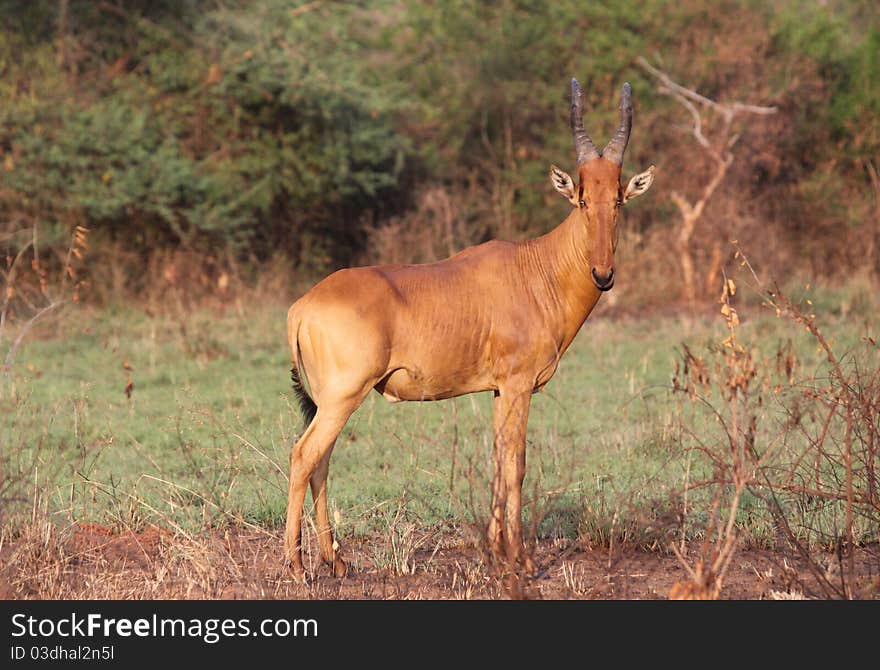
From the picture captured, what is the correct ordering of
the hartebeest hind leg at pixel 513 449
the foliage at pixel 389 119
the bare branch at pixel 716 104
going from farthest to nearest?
the foliage at pixel 389 119 < the bare branch at pixel 716 104 < the hartebeest hind leg at pixel 513 449

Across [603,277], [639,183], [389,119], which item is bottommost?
[603,277]

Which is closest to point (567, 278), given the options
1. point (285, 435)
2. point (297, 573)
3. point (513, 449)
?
point (513, 449)

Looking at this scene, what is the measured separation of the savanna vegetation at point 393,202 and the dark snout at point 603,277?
6.37ft

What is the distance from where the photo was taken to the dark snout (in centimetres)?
638

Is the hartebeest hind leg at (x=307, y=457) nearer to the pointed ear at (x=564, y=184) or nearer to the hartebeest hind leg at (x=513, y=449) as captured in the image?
the hartebeest hind leg at (x=513, y=449)

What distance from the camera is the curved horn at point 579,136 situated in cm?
668

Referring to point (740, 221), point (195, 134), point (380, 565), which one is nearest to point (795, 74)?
point (740, 221)

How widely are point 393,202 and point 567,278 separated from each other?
15665mm

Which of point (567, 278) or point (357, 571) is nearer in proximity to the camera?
point (357, 571)

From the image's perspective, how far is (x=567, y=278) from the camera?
686 centimetres

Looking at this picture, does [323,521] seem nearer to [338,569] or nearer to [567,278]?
[338,569]

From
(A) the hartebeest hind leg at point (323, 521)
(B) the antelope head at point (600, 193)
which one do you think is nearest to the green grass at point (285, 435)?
(A) the hartebeest hind leg at point (323, 521)

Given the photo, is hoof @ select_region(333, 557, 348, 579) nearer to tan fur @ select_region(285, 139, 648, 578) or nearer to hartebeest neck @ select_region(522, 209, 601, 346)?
tan fur @ select_region(285, 139, 648, 578)
